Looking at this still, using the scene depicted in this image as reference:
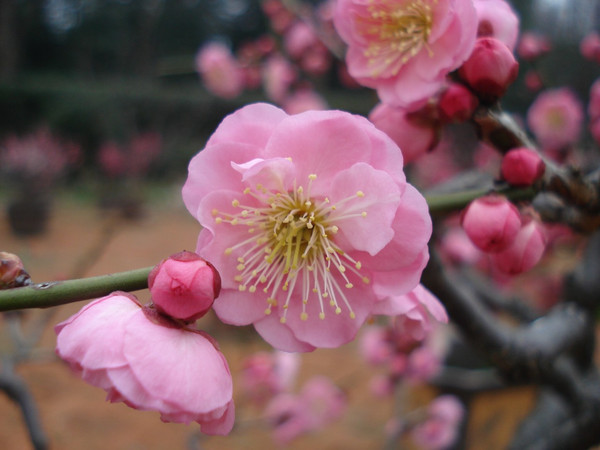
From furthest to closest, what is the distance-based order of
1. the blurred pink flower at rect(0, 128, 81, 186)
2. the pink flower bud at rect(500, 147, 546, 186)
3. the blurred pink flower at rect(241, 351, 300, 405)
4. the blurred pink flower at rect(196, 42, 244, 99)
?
1. the blurred pink flower at rect(0, 128, 81, 186)
2. the blurred pink flower at rect(196, 42, 244, 99)
3. the blurred pink flower at rect(241, 351, 300, 405)
4. the pink flower bud at rect(500, 147, 546, 186)

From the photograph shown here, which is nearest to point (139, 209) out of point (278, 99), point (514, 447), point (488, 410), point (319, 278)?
point (278, 99)

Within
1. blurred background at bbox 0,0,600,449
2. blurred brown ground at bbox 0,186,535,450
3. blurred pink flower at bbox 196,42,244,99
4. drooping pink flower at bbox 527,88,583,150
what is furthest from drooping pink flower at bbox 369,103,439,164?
blurred pink flower at bbox 196,42,244,99

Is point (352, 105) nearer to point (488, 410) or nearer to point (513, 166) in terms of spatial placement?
A: point (488, 410)

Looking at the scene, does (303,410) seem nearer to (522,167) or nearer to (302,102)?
(302,102)

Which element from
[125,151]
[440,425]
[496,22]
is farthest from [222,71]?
[125,151]

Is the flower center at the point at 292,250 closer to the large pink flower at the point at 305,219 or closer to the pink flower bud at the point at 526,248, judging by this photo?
the large pink flower at the point at 305,219

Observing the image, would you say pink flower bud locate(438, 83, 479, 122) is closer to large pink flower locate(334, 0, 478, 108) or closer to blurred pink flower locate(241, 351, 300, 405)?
large pink flower locate(334, 0, 478, 108)

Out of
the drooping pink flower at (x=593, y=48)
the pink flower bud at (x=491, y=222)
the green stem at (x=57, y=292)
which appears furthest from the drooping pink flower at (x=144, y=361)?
the drooping pink flower at (x=593, y=48)
